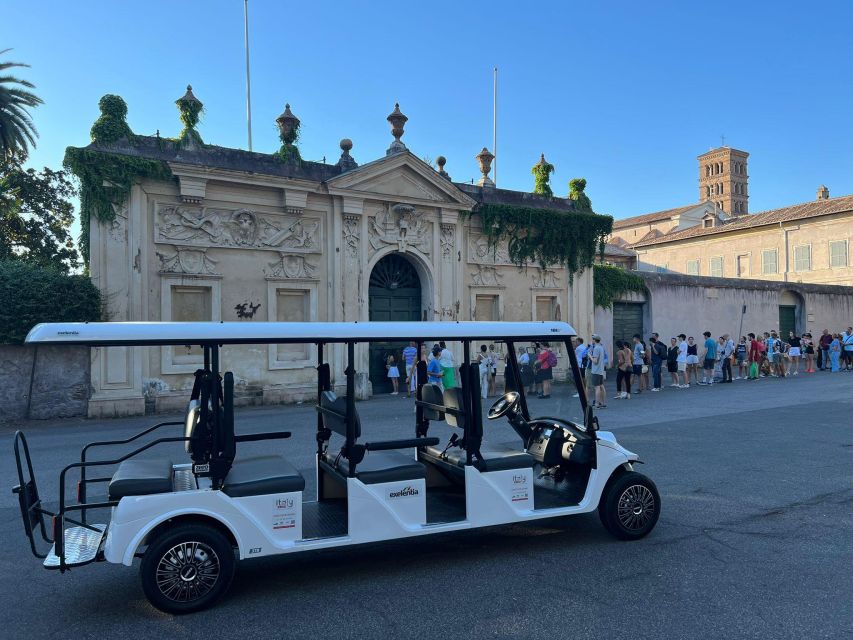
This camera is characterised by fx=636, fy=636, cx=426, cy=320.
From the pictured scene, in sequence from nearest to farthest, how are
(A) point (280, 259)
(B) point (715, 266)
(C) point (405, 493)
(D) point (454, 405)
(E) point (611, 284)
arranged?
(C) point (405, 493)
(D) point (454, 405)
(A) point (280, 259)
(E) point (611, 284)
(B) point (715, 266)

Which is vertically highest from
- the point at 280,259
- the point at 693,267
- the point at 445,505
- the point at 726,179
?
the point at 726,179

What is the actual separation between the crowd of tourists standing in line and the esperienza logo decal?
9901 millimetres

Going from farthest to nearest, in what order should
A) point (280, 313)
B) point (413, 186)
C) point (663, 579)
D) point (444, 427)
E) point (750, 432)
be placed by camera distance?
1. point (413, 186)
2. point (280, 313)
3. point (750, 432)
4. point (444, 427)
5. point (663, 579)

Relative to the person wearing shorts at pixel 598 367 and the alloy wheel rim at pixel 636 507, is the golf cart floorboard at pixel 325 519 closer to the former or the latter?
the alloy wheel rim at pixel 636 507

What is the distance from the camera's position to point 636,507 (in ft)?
18.1

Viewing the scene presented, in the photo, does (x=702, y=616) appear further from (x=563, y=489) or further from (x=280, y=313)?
(x=280, y=313)

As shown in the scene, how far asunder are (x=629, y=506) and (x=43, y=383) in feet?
43.0

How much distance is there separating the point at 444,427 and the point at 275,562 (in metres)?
1.79

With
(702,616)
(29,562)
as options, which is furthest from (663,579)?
(29,562)

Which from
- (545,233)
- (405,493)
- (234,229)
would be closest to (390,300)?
(234,229)

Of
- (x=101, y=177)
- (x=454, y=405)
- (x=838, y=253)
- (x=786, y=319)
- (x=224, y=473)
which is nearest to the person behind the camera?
(x=224, y=473)

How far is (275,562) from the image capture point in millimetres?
5250

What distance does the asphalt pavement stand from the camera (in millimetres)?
3963

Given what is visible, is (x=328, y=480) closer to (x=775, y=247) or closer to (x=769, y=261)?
(x=769, y=261)
